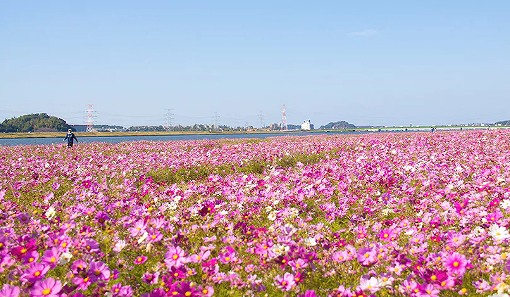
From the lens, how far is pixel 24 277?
2443 millimetres

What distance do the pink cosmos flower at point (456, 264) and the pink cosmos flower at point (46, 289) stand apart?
2.51 m

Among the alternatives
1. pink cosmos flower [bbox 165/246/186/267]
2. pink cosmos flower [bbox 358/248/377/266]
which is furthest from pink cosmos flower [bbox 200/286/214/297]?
pink cosmos flower [bbox 358/248/377/266]

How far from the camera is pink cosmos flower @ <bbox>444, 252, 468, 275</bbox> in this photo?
283cm

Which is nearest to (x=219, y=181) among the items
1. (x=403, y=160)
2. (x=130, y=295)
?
(x=403, y=160)

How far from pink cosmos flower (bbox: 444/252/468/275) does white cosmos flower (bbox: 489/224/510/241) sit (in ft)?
2.12

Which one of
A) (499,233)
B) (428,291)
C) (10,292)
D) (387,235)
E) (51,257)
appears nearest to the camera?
(10,292)

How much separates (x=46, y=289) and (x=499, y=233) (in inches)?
134

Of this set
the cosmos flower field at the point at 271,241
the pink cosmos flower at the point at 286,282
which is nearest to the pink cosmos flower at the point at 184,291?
the cosmos flower field at the point at 271,241

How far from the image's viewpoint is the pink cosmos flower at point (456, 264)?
111 inches

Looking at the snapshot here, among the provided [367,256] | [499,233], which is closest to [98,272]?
[367,256]

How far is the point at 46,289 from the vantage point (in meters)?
2.30

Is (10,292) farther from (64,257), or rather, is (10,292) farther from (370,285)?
(370,285)

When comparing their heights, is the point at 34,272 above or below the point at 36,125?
below

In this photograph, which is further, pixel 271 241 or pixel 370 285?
pixel 271 241
